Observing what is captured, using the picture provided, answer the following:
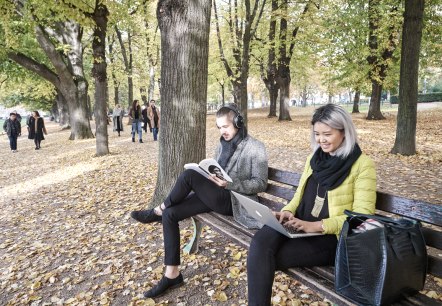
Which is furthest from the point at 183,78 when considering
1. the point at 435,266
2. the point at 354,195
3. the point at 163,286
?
the point at 435,266

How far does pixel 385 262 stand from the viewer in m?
1.76

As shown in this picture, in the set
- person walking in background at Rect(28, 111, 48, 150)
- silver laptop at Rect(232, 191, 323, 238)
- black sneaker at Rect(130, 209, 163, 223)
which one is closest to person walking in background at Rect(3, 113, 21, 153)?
person walking in background at Rect(28, 111, 48, 150)

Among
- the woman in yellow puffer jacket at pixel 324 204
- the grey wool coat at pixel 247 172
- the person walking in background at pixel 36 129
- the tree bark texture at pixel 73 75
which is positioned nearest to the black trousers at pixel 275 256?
the woman in yellow puffer jacket at pixel 324 204

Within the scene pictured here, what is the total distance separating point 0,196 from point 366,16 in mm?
16688

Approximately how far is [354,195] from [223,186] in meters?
1.27

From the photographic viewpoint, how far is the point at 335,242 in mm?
2389

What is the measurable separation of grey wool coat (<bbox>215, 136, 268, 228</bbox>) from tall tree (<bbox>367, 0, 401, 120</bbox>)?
14.5 m

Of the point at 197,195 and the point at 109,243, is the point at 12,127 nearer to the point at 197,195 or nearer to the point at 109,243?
the point at 109,243

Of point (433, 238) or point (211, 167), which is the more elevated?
point (211, 167)

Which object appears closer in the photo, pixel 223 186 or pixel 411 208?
pixel 411 208

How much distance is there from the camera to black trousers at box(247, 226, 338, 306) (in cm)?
225

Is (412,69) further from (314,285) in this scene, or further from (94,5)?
(94,5)

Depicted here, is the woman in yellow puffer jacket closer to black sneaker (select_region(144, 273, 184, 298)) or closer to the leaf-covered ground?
the leaf-covered ground

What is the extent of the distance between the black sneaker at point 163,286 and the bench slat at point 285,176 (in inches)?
54.3
